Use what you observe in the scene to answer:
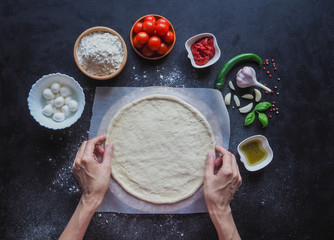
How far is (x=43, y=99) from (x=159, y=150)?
3.29ft

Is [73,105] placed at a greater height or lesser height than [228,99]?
lesser

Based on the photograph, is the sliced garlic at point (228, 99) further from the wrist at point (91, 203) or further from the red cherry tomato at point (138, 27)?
the wrist at point (91, 203)

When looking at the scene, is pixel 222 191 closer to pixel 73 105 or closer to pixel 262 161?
pixel 262 161

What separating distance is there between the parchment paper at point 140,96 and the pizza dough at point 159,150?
0.08m

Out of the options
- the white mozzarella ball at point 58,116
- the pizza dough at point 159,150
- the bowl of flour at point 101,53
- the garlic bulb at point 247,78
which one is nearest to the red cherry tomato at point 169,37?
the bowl of flour at point 101,53

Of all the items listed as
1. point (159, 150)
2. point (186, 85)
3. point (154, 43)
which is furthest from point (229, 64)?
point (159, 150)

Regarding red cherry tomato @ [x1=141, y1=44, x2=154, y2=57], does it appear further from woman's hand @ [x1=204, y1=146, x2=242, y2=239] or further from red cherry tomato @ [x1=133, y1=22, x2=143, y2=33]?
woman's hand @ [x1=204, y1=146, x2=242, y2=239]

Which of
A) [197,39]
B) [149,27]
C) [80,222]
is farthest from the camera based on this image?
[197,39]

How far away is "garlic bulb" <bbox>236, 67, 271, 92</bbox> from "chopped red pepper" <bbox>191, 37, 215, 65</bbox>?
285 mm

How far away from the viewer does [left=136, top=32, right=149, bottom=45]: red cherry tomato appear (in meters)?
2.04

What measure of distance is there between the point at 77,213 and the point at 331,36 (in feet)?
8.46

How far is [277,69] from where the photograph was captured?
7.50 feet

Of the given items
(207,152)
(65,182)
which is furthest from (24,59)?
(207,152)

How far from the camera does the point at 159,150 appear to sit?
2.11 m
